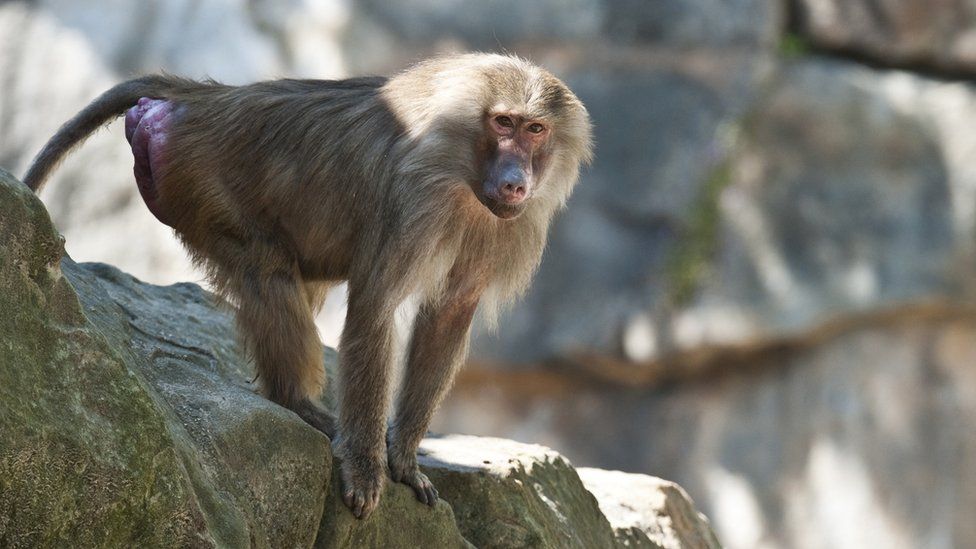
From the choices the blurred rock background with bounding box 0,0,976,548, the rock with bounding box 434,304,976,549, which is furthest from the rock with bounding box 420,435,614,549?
the rock with bounding box 434,304,976,549

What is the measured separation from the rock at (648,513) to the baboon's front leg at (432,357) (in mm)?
1026

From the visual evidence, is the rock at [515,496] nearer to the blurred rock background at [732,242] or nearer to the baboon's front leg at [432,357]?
the baboon's front leg at [432,357]

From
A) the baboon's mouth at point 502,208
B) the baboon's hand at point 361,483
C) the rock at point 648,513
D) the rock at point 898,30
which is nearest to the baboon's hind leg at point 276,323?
the baboon's hand at point 361,483

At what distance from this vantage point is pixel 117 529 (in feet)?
10.2

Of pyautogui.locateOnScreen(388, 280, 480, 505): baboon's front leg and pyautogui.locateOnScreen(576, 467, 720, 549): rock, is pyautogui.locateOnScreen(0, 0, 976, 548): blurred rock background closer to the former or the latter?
pyautogui.locateOnScreen(576, 467, 720, 549): rock

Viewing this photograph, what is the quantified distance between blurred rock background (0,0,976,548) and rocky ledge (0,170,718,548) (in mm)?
4566

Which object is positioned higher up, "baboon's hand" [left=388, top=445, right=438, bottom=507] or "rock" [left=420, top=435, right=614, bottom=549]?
"baboon's hand" [left=388, top=445, right=438, bottom=507]

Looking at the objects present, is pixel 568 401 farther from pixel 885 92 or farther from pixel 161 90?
pixel 161 90

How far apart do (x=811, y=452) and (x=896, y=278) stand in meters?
1.46

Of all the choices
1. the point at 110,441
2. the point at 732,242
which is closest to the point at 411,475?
the point at 110,441

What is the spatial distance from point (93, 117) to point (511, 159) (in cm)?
172

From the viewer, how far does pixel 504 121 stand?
15.3 ft

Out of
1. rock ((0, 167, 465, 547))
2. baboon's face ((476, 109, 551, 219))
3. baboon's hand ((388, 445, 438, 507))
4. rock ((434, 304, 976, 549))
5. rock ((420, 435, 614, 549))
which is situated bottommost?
rock ((434, 304, 976, 549))

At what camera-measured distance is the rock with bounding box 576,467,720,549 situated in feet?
17.7
